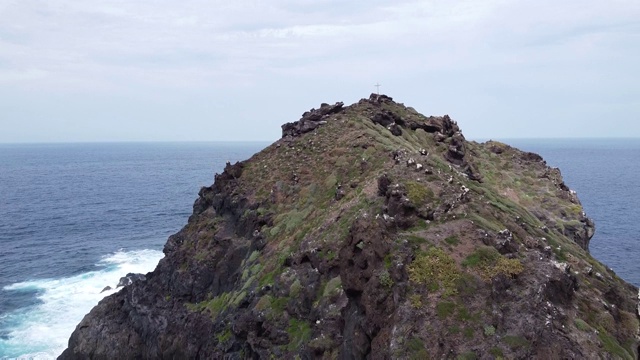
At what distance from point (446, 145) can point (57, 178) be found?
183031mm

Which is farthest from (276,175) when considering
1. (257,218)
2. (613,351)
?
(613,351)

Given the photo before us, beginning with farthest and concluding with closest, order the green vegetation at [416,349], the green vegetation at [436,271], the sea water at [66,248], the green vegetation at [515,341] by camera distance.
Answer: the sea water at [66,248]
the green vegetation at [436,271]
the green vegetation at [515,341]
the green vegetation at [416,349]

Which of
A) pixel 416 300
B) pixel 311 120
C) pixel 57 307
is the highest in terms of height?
pixel 311 120

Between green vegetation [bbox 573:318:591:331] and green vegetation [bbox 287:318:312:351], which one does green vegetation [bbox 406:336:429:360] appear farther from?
green vegetation [bbox 287:318:312:351]

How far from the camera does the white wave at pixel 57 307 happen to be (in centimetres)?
5534

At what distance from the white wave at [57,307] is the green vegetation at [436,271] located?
4515 centimetres

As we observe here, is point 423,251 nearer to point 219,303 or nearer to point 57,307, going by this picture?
point 219,303

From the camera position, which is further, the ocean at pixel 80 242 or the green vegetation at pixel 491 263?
the ocean at pixel 80 242

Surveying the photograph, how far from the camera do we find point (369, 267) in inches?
1024

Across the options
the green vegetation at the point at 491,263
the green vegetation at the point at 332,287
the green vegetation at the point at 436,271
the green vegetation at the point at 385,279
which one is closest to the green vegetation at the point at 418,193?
the green vegetation at the point at 436,271

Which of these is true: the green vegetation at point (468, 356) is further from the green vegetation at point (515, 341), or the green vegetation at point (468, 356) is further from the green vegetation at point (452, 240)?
the green vegetation at point (452, 240)

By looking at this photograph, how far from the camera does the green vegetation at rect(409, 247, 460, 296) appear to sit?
24.5 m

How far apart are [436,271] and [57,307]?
189 ft

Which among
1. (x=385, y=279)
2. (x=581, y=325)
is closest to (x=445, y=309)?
(x=385, y=279)
